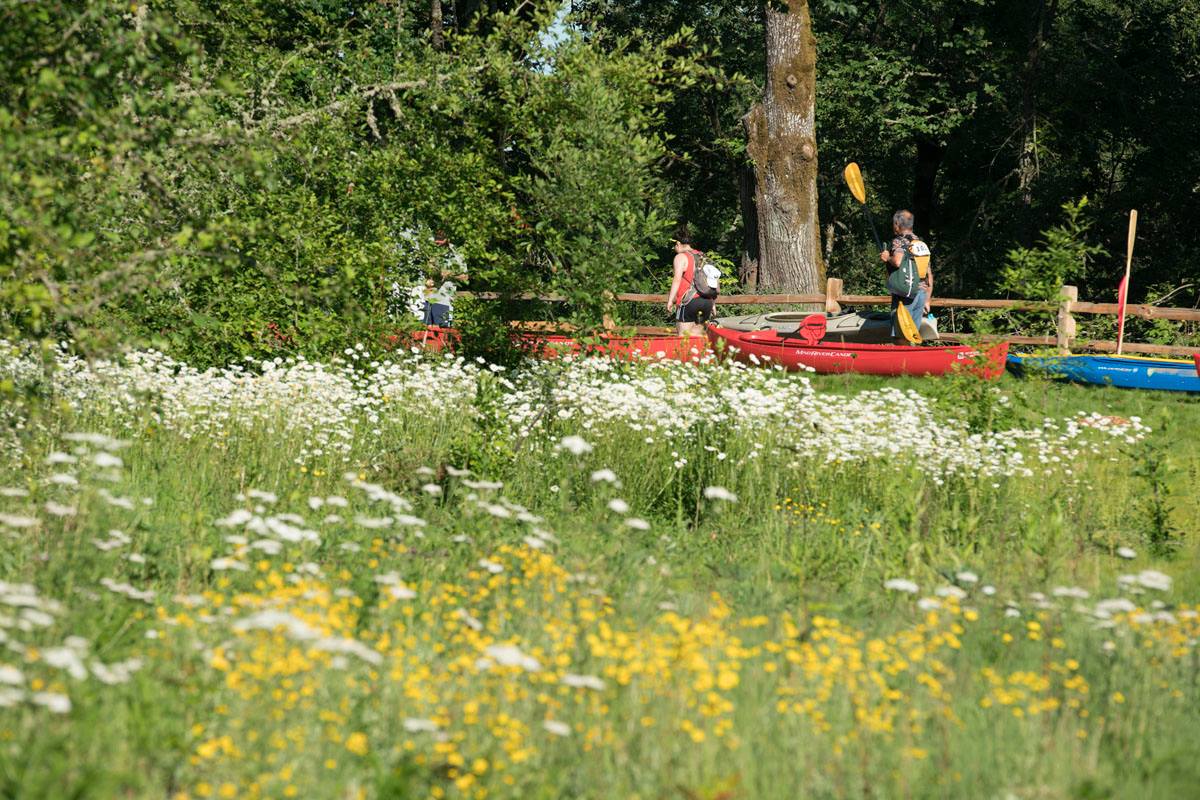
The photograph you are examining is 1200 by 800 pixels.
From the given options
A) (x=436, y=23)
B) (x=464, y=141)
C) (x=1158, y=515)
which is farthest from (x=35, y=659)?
(x=436, y=23)

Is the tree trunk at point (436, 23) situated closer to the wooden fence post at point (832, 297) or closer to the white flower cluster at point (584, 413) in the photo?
the wooden fence post at point (832, 297)

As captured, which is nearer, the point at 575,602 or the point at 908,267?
the point at 575,602

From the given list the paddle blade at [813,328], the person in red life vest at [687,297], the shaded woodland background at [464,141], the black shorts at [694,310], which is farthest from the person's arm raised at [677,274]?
the paddle blade at [813,328]

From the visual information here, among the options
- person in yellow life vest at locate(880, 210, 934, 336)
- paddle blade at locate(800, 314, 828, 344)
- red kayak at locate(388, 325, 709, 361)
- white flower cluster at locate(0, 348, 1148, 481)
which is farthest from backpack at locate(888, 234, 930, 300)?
white flower cluster at locate(0, 348, 1148, 481)

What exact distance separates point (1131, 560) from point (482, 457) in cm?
398

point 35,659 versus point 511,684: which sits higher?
point 35,659

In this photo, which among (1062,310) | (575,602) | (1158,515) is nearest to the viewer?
(575,602)

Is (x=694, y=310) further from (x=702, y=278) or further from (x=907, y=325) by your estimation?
(x=907, y=325)

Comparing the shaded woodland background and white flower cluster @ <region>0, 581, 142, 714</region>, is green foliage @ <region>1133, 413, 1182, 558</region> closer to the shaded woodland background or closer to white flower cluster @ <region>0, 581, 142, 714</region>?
the shaded woodland background

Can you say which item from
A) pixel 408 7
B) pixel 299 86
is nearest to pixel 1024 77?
pixel 408 7

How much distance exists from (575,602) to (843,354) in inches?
413

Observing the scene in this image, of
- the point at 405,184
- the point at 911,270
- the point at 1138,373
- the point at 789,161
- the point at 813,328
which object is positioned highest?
the point at 789,161

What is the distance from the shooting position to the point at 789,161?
1744 cm

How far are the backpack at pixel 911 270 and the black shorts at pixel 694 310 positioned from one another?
2353 millimetres
